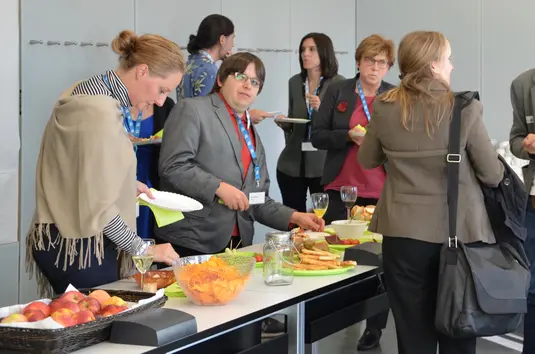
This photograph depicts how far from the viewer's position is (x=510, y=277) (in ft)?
8.44

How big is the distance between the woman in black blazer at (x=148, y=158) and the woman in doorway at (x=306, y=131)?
1.11 metres

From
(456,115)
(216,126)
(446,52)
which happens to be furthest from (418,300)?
(216,126)

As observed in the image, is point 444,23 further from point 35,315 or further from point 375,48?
point 35,315

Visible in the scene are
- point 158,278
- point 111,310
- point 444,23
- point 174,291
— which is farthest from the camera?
point 444,23

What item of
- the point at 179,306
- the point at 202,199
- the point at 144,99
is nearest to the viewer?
the point at 179,306

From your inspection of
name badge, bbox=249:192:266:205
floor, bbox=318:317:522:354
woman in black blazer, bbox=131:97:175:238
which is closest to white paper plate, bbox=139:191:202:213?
name badge, bbox=249:192:266:205

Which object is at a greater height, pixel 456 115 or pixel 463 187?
pixel 456 115

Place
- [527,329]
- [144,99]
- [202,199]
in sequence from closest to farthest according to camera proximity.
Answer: [144,99] < [202,199] < [527,329]

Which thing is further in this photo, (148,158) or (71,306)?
(148,158)

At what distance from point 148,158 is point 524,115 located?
77.0 inches

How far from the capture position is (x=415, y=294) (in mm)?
2674

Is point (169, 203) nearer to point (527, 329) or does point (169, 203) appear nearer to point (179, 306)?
point (179, 306)

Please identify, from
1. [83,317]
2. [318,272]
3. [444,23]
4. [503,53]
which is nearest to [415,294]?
[318,272]

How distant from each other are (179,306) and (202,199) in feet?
3.14
